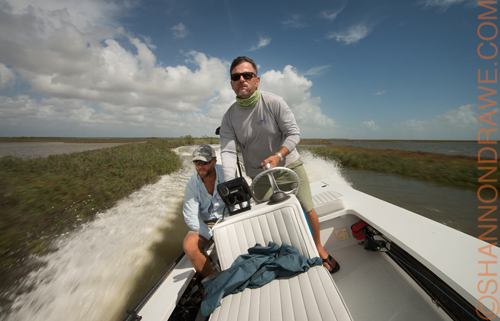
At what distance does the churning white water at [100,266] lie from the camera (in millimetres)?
2578

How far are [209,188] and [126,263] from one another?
8.76 feet

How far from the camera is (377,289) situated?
192 cm

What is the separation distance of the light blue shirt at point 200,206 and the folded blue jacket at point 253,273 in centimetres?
86

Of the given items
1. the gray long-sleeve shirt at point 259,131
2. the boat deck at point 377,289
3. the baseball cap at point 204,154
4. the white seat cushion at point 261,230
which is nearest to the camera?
the white seat cushion at point 261,230

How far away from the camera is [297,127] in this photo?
71.1 inches

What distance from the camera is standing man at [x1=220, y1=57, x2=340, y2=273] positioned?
1693mm

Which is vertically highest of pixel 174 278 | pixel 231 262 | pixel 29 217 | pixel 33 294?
pixel 231 262

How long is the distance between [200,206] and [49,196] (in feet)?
20.2

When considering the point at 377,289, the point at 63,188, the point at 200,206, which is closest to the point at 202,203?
the point at 200,206

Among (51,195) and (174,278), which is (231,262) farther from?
(51,195)

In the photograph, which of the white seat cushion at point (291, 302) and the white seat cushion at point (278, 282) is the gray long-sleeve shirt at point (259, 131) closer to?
the white seat cushion at point (278, 282)

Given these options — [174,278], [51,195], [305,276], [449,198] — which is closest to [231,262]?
[305,276]

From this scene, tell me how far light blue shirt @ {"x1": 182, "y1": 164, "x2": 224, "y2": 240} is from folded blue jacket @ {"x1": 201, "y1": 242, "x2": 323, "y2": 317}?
2.82 ft

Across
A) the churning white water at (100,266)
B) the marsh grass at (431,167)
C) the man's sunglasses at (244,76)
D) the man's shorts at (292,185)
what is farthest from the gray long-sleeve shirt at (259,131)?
the marsh grass at (431,167)
